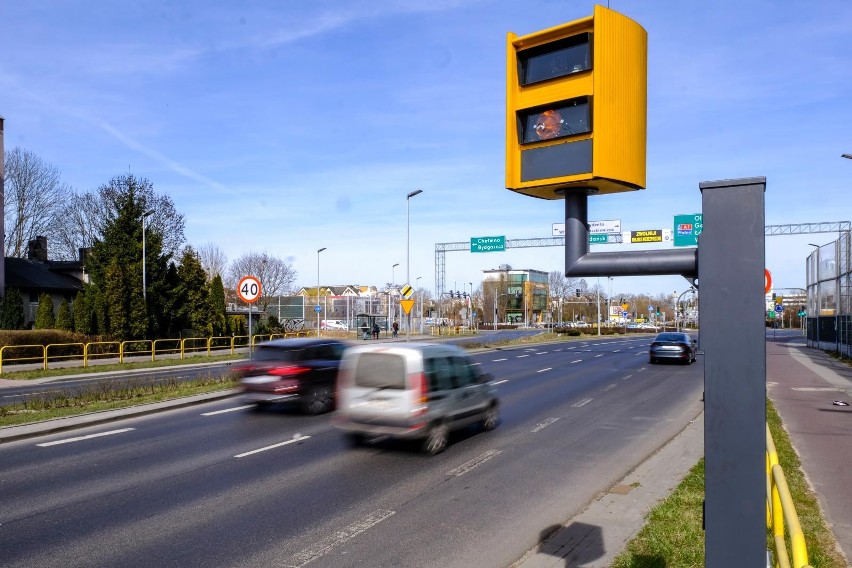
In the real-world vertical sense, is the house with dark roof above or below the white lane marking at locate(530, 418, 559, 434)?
above

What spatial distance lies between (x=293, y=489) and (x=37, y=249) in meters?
54.3

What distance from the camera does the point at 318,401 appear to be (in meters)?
15.0

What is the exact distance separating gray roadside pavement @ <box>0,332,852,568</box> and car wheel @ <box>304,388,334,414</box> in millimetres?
3468

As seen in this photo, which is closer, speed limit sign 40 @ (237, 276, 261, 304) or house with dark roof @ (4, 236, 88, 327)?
speed limit sign 40 @ (237, 276, 261, 304)

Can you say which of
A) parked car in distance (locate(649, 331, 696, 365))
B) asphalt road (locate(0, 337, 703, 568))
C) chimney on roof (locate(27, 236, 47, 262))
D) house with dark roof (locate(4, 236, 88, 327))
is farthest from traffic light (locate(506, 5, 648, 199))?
chimney on roof (locate(27, 236, 47, 262))

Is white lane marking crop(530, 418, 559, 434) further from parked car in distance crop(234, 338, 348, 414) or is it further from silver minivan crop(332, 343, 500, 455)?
parked car in distance crop(234, 338, 348, 414)

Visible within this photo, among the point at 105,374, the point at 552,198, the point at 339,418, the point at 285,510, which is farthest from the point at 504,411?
the point at 105,374

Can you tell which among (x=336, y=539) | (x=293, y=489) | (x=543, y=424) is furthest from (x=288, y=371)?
(x=336, y=539)

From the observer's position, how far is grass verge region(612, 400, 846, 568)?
5621 millimetres

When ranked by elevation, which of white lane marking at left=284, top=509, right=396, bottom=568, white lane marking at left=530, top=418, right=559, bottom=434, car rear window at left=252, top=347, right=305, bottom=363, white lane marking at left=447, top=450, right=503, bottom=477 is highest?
car rear window at left=252, top=347, right=305, bottom=363

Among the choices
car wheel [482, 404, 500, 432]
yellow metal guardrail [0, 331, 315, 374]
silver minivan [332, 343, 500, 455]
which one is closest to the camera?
silver minivan [332, 343, 500, 455]

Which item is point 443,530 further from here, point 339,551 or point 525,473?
point 525,473

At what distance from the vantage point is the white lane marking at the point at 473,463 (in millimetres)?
9703

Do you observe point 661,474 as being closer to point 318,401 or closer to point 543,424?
point 543,424
